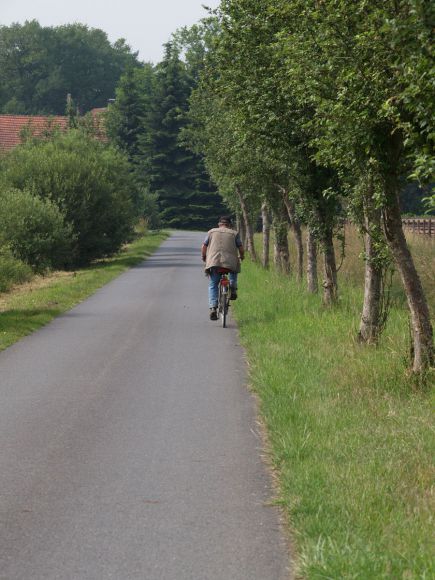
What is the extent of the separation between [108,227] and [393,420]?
36.2m

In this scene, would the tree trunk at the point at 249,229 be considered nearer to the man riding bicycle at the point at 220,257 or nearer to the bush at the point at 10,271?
the bush at the point at 10,271

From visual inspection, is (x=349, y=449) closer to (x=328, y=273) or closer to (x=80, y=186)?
(x=328, y=273)

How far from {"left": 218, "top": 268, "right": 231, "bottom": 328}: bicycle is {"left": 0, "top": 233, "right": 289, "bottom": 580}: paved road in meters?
2.63

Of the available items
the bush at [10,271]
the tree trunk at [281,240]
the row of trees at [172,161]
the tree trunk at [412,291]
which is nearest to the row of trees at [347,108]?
the tree trunk at [412,291]

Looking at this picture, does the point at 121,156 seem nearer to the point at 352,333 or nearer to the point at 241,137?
the point at 241,137

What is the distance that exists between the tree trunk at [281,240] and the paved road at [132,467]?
14334mm

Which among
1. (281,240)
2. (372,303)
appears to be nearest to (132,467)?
(372,303)

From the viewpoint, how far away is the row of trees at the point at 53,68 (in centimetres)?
12681

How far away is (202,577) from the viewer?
5309mm

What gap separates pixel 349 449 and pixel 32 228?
30749mm

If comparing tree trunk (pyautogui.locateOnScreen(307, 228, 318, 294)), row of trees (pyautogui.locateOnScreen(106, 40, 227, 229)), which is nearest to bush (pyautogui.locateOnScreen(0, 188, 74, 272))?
tree trunk (pyautogui.locateOnScreen(307, 228, 318, 294))

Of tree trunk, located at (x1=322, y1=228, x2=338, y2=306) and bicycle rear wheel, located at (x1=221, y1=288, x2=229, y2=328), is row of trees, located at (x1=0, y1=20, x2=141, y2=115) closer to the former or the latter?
tree trunk, located at (x1=322, y1=228, x2=338, y2=306)

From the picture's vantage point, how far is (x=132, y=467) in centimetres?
774

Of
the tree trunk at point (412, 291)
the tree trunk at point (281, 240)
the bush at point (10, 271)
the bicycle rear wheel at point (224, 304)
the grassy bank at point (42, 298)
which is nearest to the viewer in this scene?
the tree trunk at point (412, 291)
